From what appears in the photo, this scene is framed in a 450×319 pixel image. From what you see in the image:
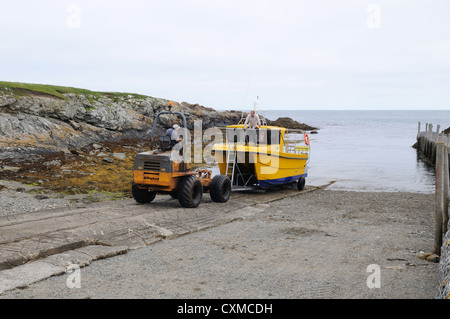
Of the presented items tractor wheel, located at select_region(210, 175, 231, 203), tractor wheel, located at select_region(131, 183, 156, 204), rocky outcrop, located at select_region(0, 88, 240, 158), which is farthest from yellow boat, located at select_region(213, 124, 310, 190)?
rocky outcrop, located at select_region(0, 88, 240, 158)

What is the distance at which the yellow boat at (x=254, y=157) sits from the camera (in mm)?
15156

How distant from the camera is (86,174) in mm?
19375

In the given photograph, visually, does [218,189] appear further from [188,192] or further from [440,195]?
[440,195]

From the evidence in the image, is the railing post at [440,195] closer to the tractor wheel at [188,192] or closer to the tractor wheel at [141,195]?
the tractor wheel at [188,192]

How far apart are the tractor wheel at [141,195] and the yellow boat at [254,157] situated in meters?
3.20

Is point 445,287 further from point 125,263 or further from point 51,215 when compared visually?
point 51,215

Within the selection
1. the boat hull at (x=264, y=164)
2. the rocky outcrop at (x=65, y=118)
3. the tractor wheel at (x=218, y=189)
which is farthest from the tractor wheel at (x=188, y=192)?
the rocky outcrop at (x=65, y=118)

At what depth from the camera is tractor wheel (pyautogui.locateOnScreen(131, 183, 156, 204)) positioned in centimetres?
1291

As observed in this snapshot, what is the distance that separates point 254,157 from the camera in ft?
49.4

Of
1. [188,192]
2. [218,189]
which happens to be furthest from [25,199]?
[218,189]

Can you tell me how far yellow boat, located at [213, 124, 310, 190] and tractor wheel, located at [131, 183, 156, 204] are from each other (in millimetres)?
3195

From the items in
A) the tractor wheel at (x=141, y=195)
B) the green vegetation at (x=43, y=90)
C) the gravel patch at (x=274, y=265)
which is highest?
the green vegetation at (x=43, y=90)

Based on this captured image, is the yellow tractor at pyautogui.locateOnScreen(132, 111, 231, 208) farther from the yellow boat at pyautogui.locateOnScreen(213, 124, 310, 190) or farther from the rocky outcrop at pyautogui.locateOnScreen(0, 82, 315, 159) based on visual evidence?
the rocky outcrop at pyautogui.locateOnScreen(0, 82, 315, 159)

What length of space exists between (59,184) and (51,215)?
20.1 ft
